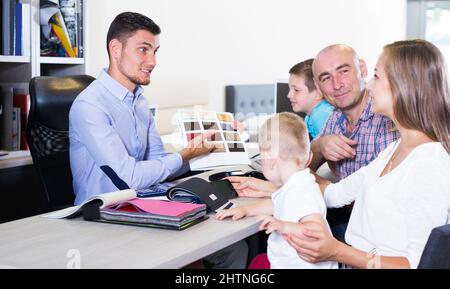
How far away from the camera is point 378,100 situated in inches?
63.9

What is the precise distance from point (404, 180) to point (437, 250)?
26 centimetres

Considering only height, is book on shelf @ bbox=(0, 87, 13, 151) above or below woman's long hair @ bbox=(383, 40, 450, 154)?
below

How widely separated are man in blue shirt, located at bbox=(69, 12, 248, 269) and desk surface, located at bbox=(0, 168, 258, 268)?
0.51m

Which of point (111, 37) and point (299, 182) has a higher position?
point (111, 37)

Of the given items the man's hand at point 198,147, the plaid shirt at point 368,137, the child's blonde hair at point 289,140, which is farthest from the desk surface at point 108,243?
the plaid shirt at point 368,137

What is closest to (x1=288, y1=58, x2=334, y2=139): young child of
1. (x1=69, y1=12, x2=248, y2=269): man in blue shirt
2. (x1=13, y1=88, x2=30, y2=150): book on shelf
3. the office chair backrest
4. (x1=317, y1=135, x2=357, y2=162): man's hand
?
(x1=317, y1=135, x2=357, y2=162): man's hand

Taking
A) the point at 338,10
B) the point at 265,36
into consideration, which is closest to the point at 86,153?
the point at 265,36

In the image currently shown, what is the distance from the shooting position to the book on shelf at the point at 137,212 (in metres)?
1.58

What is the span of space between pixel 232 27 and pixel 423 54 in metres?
3.88

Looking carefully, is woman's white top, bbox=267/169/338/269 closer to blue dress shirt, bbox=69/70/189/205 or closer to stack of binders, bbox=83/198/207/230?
stack of binders, bbox=83/198/207/230

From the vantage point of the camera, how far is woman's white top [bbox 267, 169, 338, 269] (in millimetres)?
1553

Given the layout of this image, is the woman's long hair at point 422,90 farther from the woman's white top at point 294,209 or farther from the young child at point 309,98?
the young child at point 309,98
